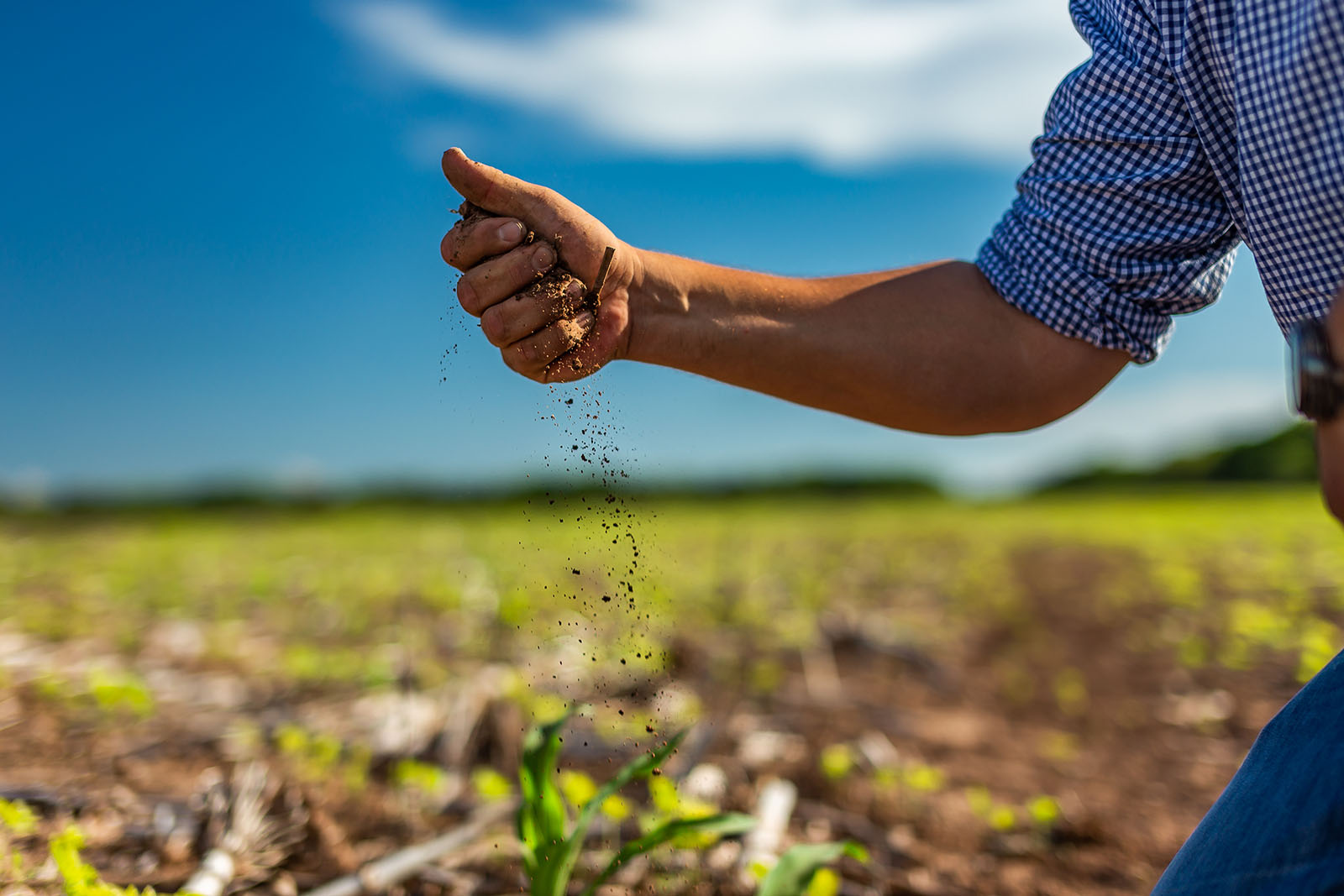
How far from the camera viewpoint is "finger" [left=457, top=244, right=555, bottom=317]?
1417 millimetres

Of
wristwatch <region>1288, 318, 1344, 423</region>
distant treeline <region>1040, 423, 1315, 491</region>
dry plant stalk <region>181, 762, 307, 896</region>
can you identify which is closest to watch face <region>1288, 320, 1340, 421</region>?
wristwatch <region>1288, 318, 1344, 423</region>

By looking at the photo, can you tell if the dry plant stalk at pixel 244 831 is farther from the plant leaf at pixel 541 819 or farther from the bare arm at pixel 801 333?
the bare arm at pixel 801 333

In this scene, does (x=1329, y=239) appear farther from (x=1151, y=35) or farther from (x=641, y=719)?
(x=641, y=719)

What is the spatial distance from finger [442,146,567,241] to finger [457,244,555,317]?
48 mm

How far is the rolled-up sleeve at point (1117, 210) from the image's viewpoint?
Answer: 153 centimetres

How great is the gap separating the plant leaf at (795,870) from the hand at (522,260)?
865mm

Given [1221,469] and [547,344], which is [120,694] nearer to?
[547,344]

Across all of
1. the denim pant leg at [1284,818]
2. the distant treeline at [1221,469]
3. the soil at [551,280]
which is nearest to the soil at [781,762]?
the denim pant leg at [1284,818]

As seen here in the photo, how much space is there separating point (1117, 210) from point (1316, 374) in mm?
614

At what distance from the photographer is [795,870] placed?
1.50m

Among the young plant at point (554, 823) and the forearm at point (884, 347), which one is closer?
the young plant at point (554, 823)

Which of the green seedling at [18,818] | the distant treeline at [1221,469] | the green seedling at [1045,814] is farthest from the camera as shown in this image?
the distant treeline at [1221,469]

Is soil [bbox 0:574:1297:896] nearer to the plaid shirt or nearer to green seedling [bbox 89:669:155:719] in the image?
green seedling [bbox 89:669:155:719]

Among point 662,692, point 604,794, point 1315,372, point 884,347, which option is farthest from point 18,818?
point 1315,372
